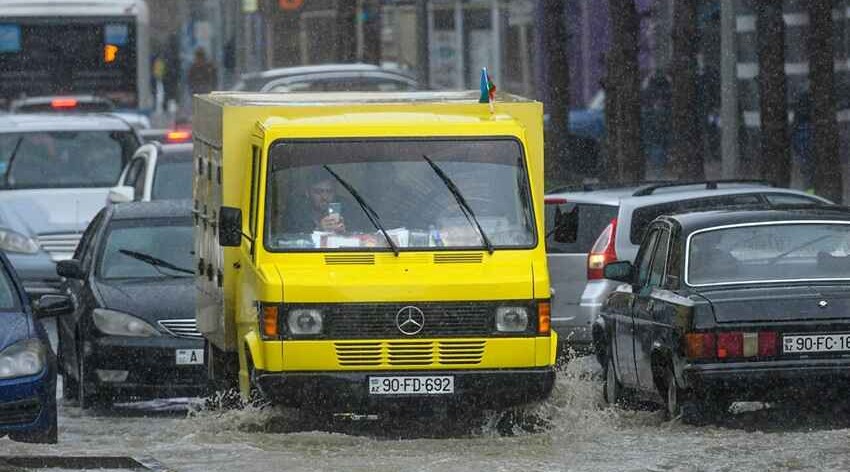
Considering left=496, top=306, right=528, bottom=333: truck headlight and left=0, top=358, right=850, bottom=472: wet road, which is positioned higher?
left=496, top=306, right=528, bottom=333: truck headlight

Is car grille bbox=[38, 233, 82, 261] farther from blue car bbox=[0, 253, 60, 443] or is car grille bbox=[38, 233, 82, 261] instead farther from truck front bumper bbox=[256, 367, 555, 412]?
truck front bumper bbox=[256, 367, 555, 412]

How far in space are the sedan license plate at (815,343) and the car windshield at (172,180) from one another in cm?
1132

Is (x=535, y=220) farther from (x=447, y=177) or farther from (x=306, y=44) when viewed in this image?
(x=306, y=44)

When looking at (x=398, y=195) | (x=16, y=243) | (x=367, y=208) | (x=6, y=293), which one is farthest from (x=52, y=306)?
(x=16, y=243)

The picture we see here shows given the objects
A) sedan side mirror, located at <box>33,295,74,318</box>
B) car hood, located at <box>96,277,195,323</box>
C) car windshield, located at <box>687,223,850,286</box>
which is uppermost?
car windshield, located at <box>687,223,850,286</box>

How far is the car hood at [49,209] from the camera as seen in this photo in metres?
23.6

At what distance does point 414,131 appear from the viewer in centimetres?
1314

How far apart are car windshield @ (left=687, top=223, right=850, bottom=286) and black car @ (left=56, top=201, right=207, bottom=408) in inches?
157

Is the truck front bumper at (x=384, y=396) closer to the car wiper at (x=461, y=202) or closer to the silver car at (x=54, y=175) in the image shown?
the car wiper at (x=461, y=202)

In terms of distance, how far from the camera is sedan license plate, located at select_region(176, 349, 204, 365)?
1554 centimetres

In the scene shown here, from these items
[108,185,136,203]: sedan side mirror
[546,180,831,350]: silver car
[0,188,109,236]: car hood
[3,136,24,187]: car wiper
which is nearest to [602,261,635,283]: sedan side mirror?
[546,180,831,350]: silver car

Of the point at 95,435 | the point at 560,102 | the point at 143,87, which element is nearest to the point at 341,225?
the point at 95,435

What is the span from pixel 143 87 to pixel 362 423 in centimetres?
2836

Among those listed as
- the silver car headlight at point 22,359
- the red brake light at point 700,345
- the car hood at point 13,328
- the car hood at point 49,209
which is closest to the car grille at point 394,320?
the red brake light at point 700,345
